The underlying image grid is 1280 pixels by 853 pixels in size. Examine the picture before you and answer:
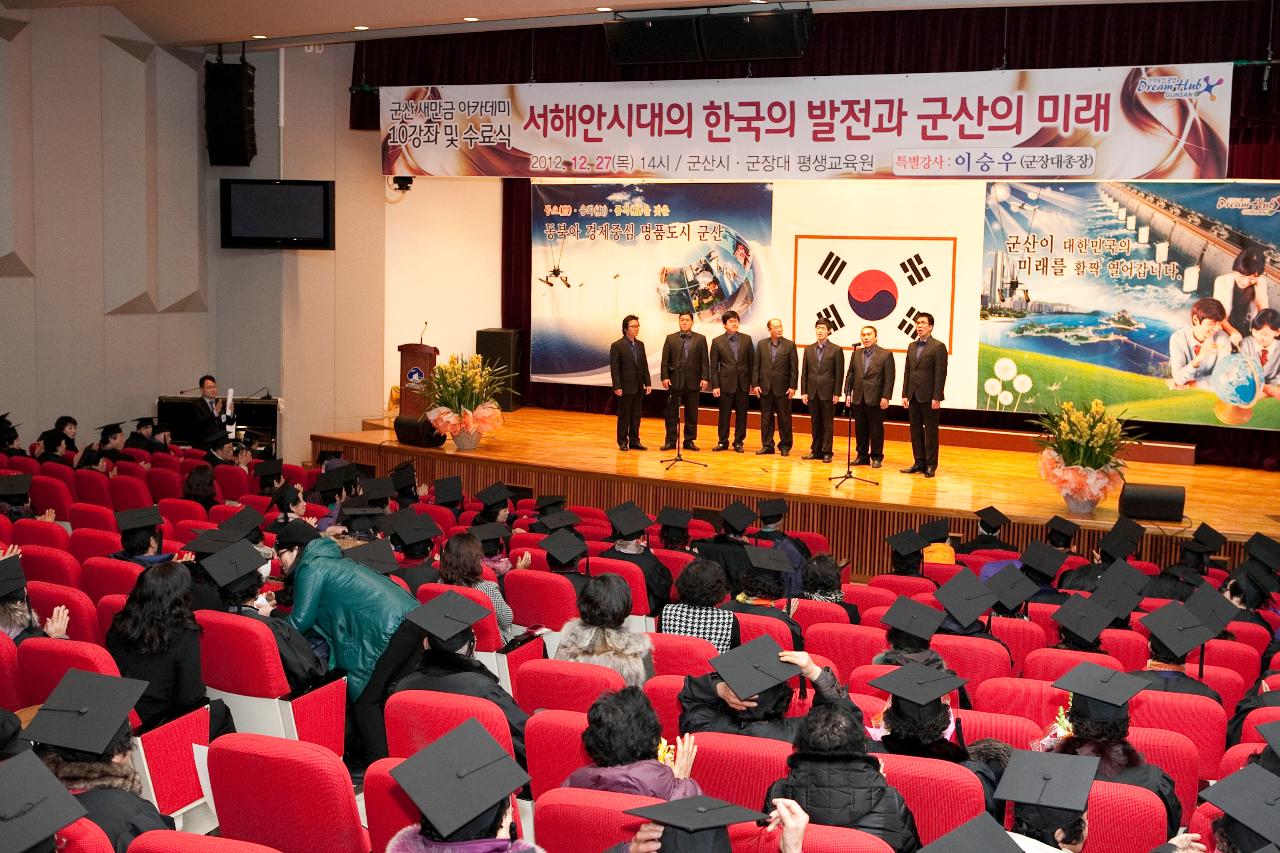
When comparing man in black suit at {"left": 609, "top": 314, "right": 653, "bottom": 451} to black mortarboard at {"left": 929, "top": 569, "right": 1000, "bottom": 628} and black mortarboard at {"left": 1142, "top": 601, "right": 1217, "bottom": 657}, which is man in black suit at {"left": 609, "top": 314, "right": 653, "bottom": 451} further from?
black mortarboard at {"left": 1142, "top": 601, "right": 1217, "bottom": 657}

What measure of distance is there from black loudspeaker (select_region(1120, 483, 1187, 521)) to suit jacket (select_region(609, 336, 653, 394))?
4.62m

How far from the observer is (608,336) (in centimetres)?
1445

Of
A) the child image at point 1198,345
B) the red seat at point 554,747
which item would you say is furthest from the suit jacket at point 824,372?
the red seat at point 554,747

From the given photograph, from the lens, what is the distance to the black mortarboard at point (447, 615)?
4.07 metres

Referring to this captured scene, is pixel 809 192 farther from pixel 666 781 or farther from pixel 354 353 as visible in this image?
pixel 666 781

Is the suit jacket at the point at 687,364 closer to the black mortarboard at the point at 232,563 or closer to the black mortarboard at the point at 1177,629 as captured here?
the black mortarboard at the point at 232,563

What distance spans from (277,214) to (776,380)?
525 cm

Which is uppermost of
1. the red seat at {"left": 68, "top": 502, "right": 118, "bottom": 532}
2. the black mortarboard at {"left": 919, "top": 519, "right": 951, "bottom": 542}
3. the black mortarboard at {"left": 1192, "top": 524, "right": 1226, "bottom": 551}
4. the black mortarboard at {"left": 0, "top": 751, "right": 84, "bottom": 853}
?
the black mortarboard at {"left": 0, "top": 751, "right": 84, "bottom": 853}

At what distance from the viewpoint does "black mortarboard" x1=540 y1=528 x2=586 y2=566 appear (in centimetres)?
602

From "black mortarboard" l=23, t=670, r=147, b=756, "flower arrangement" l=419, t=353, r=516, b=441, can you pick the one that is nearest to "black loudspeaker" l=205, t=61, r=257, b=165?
"flower arrangement" l=419, t=353, r=516, b=441

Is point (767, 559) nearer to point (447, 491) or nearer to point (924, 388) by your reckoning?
point (447, 491)

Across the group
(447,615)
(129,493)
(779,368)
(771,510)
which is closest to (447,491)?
(129,493)

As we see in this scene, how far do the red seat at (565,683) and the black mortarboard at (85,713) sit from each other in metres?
1.22

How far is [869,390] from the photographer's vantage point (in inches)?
433
